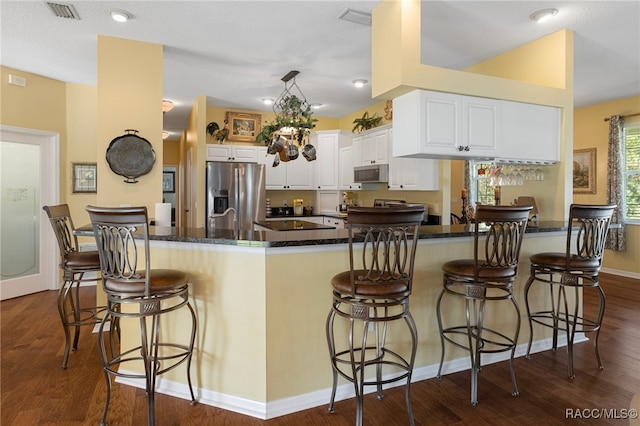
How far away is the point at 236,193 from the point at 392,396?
420 cm

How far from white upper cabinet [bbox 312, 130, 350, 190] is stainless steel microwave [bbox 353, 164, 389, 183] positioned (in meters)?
0.62

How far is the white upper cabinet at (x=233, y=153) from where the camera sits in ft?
20.1

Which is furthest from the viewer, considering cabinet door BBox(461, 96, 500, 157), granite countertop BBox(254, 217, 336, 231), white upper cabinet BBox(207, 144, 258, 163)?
white upper cabinet BBox(207, 144, 258, 163)

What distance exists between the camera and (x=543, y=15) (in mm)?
3242

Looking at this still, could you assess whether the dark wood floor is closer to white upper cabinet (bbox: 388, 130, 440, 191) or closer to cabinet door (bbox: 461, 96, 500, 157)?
cabinet door (bbox: 461, 96, 500, 157)

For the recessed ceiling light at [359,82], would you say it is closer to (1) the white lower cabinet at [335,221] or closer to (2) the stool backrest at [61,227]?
(1) the white lower cabinet at [335,221]

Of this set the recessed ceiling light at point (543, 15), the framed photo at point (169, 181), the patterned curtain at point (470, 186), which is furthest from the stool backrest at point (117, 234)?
the framed photo at point (169, 181)

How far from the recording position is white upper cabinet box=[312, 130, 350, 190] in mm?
6848

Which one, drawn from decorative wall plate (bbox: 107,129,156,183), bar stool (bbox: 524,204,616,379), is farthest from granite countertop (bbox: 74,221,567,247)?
decorative wall plate (bbox: 107,129,156,183)

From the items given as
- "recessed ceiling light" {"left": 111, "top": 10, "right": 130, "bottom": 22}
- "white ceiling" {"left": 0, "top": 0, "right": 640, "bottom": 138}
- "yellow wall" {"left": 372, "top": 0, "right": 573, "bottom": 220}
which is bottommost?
"yellow wall" {"left": 372, "top": 0, "right": 573, "bottom": 220}

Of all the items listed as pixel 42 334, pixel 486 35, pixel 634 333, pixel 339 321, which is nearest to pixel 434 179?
pixel 486 35

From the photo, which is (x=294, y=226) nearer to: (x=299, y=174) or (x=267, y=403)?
(x=267, y=403)

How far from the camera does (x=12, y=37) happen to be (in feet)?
12.1

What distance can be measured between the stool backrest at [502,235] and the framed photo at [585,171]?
503 cm
